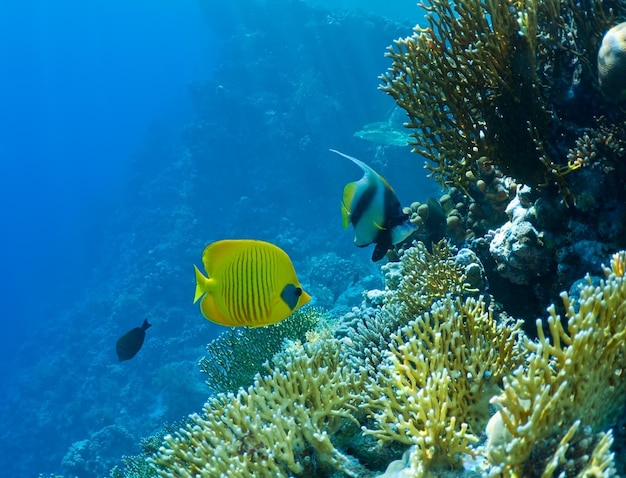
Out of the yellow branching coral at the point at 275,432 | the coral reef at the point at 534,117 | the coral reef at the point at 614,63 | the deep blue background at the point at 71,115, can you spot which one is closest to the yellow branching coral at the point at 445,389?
the yellow branching coral at the point at 275,432

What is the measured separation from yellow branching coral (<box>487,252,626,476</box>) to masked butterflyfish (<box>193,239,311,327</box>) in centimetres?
112

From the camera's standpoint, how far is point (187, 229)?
25.6 meters

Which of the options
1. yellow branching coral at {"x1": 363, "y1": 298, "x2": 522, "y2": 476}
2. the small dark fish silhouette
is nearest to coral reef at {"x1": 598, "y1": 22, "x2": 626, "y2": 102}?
yellow branching coral at {"x1": 363, "y1": 298, "x2": 522, "y2": 476}

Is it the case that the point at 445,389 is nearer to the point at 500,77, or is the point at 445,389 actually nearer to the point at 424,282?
the point at 424,282

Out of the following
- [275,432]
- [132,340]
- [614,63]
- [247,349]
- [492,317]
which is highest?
[132,340]

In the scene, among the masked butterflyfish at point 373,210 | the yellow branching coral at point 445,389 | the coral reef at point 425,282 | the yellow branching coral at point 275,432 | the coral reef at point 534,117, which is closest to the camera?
the yellow branching coral at point 445,389

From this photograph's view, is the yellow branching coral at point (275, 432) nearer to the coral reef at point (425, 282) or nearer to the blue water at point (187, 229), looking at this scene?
the coral reef at point (425, 282)

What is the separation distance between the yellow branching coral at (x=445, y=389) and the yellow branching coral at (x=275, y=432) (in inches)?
10.0

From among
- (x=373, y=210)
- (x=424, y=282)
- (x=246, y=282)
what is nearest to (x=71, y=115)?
(x=424, y=282)

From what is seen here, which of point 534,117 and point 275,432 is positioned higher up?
point 534,117

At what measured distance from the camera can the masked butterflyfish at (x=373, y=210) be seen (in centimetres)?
273

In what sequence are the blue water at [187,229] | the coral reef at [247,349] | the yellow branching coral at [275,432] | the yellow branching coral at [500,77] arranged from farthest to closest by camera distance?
the blue water at [187,229] < the coral reef at [247,349] < the yellow branching coral at [500,77] < the yellow branching coral at [275,432]

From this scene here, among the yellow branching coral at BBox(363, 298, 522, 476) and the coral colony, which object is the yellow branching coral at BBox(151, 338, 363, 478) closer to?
the coral colony

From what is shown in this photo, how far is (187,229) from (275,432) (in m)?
24.6
